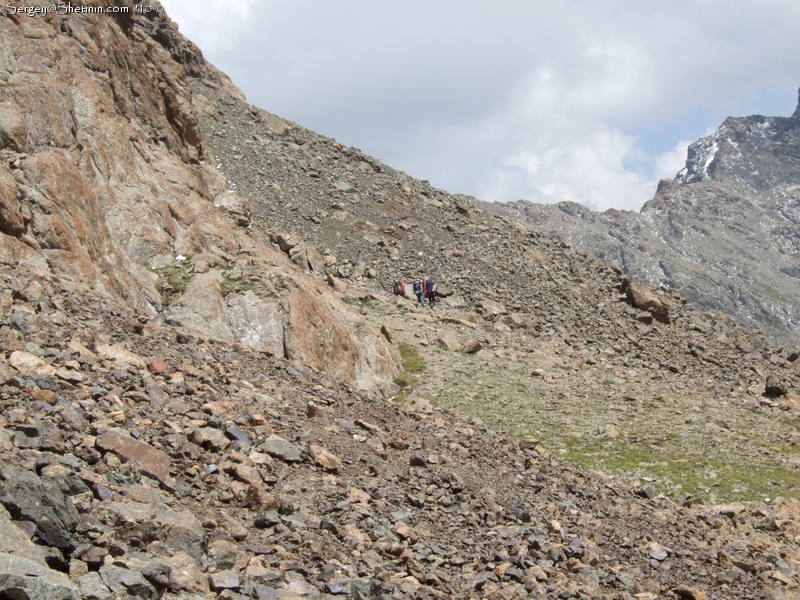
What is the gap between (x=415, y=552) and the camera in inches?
425

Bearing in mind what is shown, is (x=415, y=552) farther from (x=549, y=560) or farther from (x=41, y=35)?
(x=41, y=35)

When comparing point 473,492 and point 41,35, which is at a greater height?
point 41,35

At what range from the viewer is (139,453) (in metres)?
9.90

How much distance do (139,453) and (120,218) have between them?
1567 cm

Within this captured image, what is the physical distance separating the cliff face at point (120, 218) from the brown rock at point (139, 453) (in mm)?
6427

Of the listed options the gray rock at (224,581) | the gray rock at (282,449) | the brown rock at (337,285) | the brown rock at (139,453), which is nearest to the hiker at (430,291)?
the brown rock at (337,285)

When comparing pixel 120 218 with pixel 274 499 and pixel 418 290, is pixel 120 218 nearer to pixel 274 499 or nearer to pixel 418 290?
pixel 274 499

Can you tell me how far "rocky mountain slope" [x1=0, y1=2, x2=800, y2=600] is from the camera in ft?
28.5

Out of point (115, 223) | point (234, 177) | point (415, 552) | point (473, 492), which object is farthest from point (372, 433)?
point (234, 177)

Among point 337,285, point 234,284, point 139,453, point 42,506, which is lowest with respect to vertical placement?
point 42,506

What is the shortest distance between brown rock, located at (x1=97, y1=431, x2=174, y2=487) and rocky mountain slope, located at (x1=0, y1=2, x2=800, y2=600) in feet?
0.15

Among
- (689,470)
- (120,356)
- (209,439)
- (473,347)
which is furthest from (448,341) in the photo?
(209,439)

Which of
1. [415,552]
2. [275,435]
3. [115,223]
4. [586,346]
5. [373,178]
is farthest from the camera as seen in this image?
[373,178]

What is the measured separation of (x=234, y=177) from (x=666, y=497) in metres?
39.2
